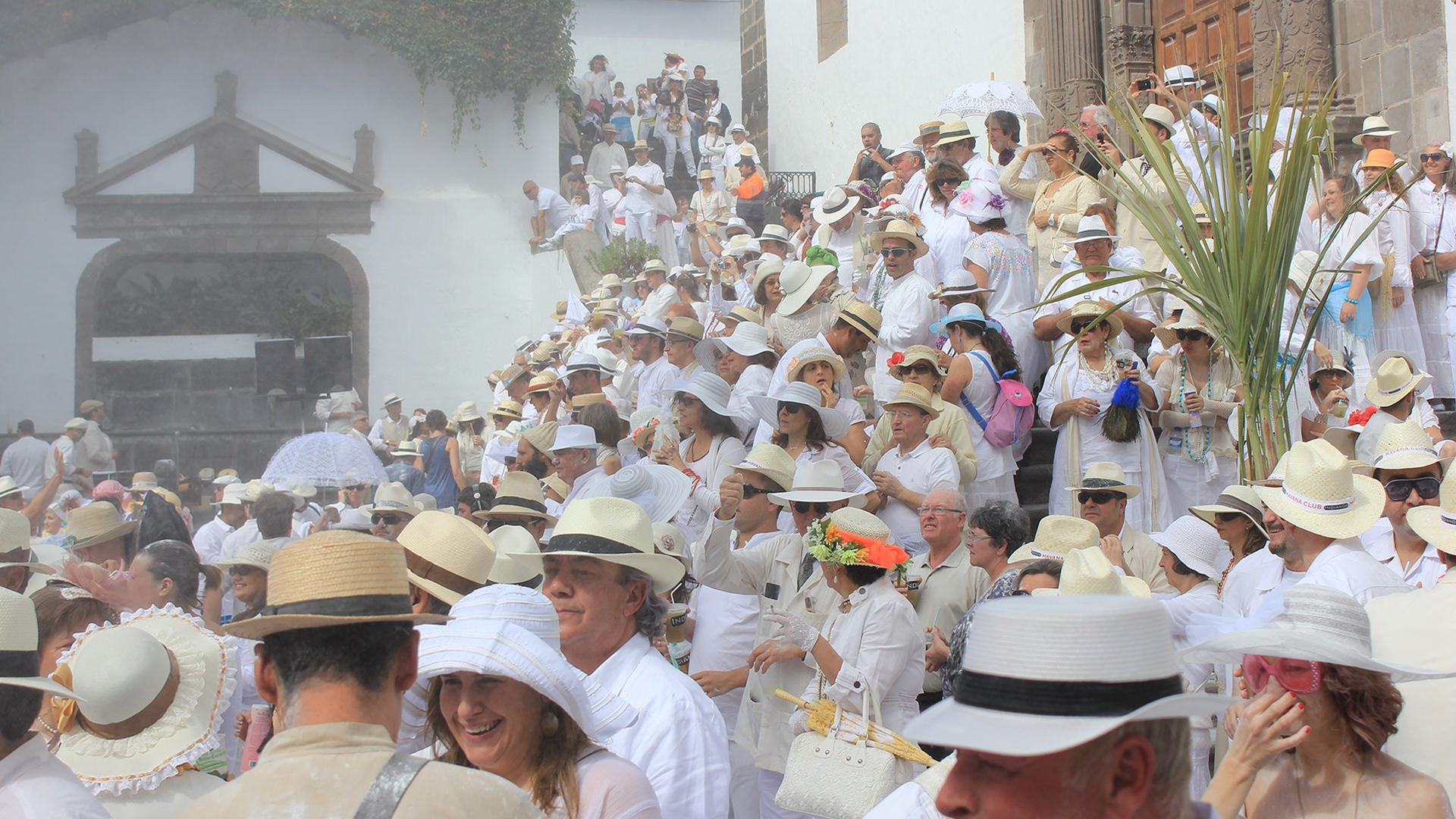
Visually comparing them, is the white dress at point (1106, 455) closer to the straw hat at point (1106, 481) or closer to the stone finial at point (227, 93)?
the straw hat at point (1106, 481)

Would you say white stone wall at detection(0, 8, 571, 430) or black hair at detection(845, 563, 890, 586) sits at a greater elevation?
white stone wall at detection(0, 8, 571, 430)

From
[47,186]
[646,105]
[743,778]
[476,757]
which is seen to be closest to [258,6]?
[47,186]

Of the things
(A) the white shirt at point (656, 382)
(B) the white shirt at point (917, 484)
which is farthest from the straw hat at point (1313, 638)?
(A) the white shirt at point (656, 382)

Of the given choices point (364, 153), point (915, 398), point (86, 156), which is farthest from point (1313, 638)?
point (86, 156)

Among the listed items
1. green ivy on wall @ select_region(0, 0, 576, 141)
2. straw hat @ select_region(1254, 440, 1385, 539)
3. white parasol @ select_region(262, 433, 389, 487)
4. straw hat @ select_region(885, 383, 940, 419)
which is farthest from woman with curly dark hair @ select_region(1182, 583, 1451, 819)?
green ivy on wall @ select_region(0, 0, 576, 141)

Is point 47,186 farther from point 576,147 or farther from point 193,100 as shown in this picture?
point 576,147

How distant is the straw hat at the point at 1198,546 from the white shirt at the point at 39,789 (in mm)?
4184

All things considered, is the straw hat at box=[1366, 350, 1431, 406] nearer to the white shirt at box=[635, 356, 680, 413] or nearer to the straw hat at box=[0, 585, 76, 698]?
the white shirt at box=[635, 356, 680, 413]

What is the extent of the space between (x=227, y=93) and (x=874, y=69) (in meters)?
12.3

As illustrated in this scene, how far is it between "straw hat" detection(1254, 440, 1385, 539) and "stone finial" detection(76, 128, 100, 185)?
23.8 m

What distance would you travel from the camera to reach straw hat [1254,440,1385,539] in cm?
412

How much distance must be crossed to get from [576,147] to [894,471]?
18525 mm

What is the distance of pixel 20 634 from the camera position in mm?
2416

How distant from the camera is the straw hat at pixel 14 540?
5.16 m
